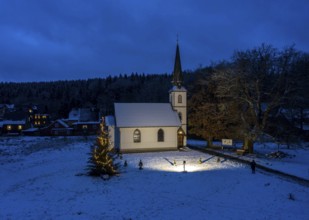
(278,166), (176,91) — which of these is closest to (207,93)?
(176,91)

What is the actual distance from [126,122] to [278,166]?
20136 mm

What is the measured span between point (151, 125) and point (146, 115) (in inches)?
77.5

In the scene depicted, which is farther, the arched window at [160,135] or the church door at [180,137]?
the church door at [180,137]

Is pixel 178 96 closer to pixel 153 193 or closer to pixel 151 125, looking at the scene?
pixel 151 125

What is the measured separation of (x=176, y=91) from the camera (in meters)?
42.6

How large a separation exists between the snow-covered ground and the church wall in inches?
340

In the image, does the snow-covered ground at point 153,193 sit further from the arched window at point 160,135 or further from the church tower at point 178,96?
the church tower at point 178,96

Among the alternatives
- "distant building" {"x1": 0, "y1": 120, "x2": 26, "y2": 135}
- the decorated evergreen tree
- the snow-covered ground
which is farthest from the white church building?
"distant building" {"x1": 0, "y1": 120, "x2": 26, "y2": 135}

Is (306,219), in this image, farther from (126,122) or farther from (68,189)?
(126,122)

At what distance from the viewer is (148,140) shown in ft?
128

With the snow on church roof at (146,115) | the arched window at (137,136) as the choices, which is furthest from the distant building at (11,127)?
the arched window at (137,136)

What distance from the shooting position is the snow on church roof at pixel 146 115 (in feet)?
128

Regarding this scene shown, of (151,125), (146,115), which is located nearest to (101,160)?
(151,125)

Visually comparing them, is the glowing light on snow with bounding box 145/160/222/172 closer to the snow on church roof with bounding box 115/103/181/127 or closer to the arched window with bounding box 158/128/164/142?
the arched window with bounding box 158/128/164/142
